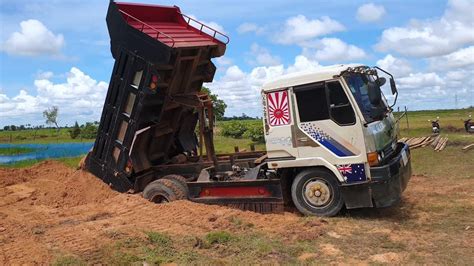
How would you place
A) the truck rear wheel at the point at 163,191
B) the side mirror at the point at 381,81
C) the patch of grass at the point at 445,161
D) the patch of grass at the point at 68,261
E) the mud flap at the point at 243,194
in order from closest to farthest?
the patch of grass at the point at 68,261
the mud flap at the point at 243,194
the side mirror at the point at 381,81
the truck rear wheel at the point at 163,191
the patch of grass at the point at 445,161

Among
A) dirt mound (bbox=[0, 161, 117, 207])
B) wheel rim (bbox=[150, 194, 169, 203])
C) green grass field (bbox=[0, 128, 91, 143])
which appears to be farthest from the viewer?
green grass field (bbox=[0, 128, 91, 143])

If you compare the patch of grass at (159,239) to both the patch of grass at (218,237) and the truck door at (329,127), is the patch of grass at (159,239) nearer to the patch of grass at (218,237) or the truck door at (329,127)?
the patch of grass at (218,237)

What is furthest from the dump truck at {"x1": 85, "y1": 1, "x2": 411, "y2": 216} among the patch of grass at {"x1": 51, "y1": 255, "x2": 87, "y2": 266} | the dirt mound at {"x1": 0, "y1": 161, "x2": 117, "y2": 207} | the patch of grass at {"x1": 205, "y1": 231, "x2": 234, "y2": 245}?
the patch of grass at {"x1": 51, "y1": 255, "x2": 87, "y2": 266}

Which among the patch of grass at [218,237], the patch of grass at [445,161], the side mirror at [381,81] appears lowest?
the patch of grass at [445,161]

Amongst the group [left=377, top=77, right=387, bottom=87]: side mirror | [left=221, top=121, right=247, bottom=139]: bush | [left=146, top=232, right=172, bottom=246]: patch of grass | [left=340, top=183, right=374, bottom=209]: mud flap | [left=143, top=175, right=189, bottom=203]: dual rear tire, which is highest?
[left=377, top=77, right=387, bottom=87]: side mirror

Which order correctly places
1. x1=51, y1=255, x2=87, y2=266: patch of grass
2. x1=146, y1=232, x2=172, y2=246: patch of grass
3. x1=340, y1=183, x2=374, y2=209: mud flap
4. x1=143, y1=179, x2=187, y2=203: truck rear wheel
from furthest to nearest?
1. x1=143, y1=179, x2=187, y2=203: truck rear wheel
2. x1=340, y1=183, x2=374, y2=209: mud flap
3. x1=146, y1=232, x2=172, y2=246: patch of grass
4. x1=51, y1=255, x2=87, y2=266: patch of grass

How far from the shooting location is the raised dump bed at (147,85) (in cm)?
866

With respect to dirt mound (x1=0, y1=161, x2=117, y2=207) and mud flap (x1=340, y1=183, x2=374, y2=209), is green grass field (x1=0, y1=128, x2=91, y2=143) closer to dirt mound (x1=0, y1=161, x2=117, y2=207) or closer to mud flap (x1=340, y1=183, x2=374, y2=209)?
dirt mound (x1=0, y1=161, x2=117, y2=207)

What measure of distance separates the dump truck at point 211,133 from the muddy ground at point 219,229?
1.38 ft

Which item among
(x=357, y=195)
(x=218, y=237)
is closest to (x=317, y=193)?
(x=357, y=195)

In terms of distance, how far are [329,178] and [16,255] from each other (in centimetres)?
473

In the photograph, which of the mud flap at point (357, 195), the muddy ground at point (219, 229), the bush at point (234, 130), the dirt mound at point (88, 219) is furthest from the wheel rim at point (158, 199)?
the bush at point (234, 130)

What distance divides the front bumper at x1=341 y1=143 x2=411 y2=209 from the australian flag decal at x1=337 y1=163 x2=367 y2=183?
10cm

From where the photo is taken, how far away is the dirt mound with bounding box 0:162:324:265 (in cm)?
646
